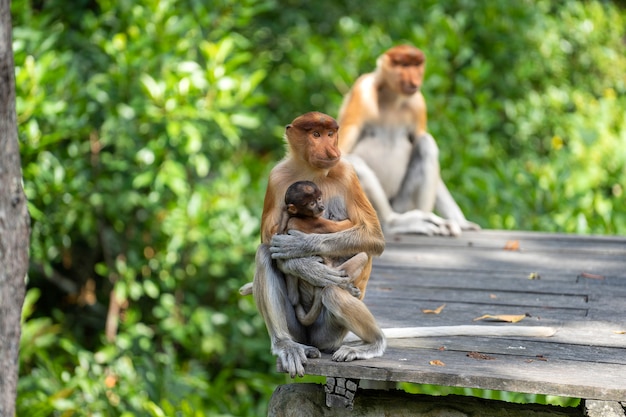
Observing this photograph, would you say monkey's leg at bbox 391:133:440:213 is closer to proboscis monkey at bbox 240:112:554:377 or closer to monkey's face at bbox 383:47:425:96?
monkey's face at bbox 383:47:425:96

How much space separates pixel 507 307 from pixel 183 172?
2.61 meters

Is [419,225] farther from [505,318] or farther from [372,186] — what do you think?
[505,318]

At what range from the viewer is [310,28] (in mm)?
8266

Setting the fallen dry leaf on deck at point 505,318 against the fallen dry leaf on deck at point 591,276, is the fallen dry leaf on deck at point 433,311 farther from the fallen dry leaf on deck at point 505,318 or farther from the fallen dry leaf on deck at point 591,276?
the fallen dry leaf on deck at point 591,276

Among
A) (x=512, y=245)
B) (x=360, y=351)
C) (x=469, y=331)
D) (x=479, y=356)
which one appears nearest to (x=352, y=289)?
(x=360, y=351)

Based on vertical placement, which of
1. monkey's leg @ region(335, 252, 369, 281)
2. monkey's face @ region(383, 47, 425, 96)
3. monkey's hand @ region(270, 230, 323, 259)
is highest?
monkey's hand @ region(270, 230, 323, 259)

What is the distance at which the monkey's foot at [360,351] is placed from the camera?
9.14 ft

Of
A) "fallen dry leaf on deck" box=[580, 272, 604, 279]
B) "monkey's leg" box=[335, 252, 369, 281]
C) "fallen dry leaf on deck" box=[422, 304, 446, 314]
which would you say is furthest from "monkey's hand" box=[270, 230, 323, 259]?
"fallen dry leaf on deck" box=[580, 272, 604, 279]

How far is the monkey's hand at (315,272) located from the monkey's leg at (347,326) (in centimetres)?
4

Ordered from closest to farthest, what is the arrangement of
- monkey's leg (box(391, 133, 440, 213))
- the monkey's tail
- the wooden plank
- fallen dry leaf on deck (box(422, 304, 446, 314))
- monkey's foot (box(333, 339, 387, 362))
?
the wooden plank → monkey's foot (box(333, 339, 387, 362)) → the monkey's tail → fallen dry leaf on deck (box(422, 304, 446, 314)) → monkey's leg (box(391, 133, 440, 213))

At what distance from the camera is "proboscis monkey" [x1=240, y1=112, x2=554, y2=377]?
110 inches

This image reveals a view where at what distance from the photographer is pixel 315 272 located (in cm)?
284

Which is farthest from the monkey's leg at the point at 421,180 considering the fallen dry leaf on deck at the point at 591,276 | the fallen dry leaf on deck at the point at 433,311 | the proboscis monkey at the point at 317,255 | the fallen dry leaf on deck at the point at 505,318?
the proboscis monkey at the point at 317,255

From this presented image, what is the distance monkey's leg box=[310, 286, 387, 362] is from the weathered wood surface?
5 cm
